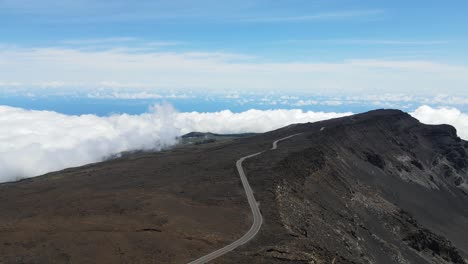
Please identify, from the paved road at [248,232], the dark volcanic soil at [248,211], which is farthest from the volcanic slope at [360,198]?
the paved road at [248,232]

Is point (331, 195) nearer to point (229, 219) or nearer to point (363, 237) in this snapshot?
point (363, 237)

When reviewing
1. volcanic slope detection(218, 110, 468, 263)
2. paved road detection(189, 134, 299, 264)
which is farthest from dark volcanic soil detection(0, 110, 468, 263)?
paved road detection(189, 134, 299, 264)

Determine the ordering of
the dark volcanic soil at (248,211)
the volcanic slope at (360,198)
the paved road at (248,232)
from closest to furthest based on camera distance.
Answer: the paved road at (248,232), the dark volcanic soil at (248,211), the volcanic slope at (360,198)

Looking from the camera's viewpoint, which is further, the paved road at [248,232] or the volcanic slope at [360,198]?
the volcanic slope at [360,198]

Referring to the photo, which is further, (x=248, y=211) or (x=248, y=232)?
(x=248, y=211)

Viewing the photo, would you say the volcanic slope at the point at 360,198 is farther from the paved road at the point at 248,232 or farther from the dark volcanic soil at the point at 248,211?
the paved road at the point at 248,232

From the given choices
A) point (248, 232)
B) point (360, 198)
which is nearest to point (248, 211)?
point (248, 232)

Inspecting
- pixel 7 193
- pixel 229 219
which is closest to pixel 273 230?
pixel 229 219

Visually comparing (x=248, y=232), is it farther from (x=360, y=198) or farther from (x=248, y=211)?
(x=360, y=198)
